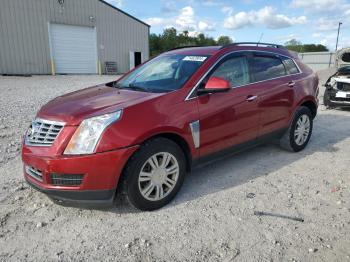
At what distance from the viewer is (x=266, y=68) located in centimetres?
490

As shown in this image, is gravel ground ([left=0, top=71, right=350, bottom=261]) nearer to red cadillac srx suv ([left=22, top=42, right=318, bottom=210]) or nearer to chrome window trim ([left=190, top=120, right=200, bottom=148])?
red cadillac srx suv ([left=22, top=42, right=318, bottom=210])

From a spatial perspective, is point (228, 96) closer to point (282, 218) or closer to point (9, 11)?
point (282, 218)

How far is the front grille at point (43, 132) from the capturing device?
316cm

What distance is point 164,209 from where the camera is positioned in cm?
355

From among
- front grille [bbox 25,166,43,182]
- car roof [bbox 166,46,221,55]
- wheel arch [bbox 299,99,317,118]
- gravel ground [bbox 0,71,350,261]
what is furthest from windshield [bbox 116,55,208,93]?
wheel arch [bbox 299,99,317,118]

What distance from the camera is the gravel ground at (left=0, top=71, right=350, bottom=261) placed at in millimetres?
2814

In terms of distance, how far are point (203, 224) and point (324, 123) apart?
19.0 feet

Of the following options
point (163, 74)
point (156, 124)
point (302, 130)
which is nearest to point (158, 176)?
point (156, 124)

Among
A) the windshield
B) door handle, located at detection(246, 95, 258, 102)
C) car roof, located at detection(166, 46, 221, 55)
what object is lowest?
door handle, located at detection(246, 95, 258, 102)

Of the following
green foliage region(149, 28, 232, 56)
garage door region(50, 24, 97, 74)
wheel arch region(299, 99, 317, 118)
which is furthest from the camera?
green foliage region(149, 28, 232, 56)

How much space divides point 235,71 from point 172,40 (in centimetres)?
5253

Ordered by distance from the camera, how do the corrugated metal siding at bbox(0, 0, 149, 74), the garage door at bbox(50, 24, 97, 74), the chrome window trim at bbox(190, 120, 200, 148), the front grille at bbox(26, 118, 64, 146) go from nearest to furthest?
the front grille at bbox(26, 118, 64, 146), the chrome window trim at bbox(190, 120, 200, 148), the corrugated metal siding at bbox(0, 0, 149, 74), the garage door at bbox(50, 24, 97, 74)

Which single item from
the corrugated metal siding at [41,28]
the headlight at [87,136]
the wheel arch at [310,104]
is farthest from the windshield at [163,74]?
the corrugated metal siding at [41,28]

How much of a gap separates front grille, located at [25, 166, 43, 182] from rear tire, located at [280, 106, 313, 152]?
3.83 m
